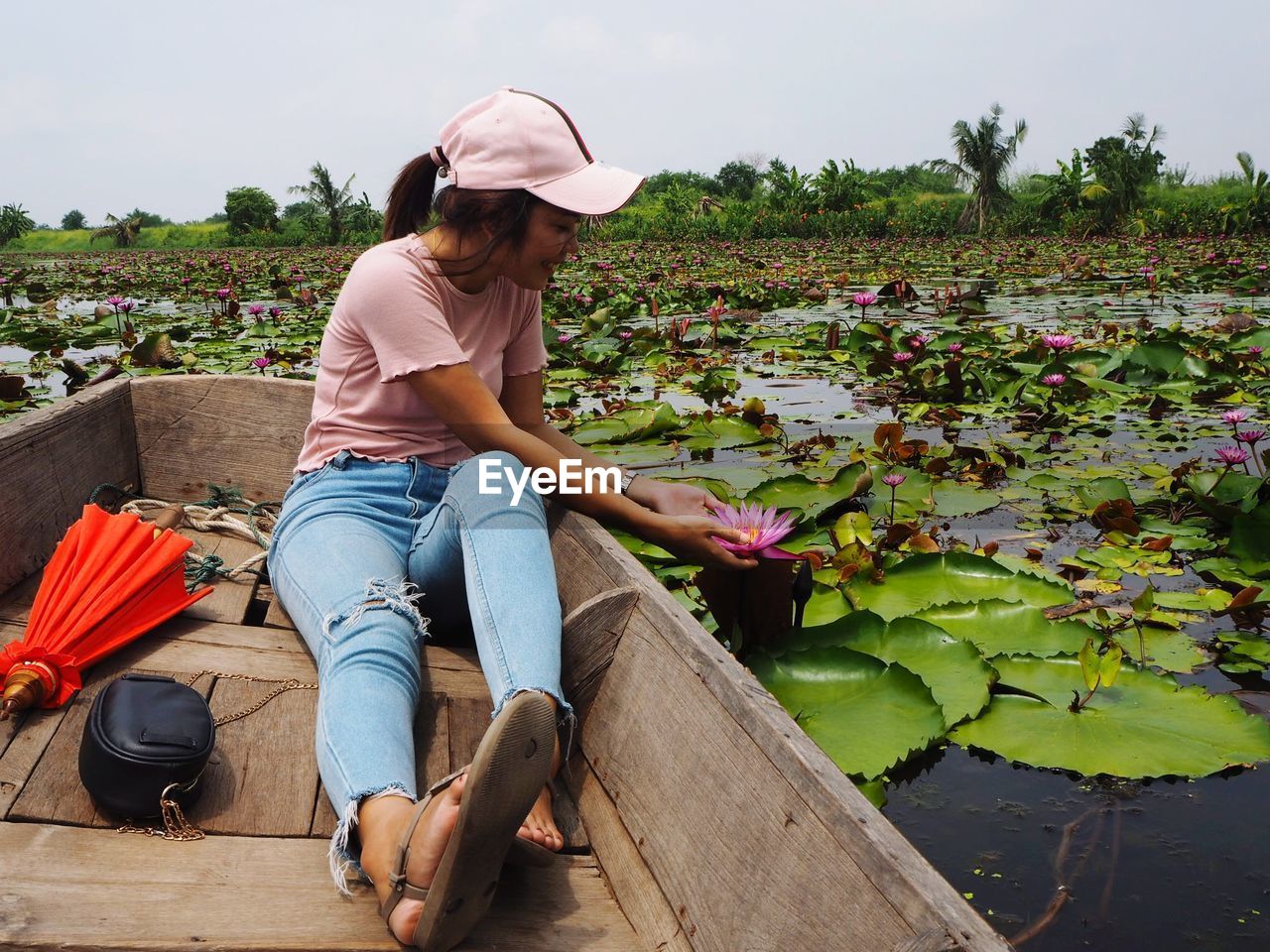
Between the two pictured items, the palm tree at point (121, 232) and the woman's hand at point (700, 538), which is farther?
the palm tree at point (121, 232)

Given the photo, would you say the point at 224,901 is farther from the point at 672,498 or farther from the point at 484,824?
the point at 672,498

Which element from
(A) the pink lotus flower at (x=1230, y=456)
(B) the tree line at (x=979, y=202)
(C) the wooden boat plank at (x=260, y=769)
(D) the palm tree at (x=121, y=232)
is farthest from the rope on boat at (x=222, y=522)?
(D) the palm tree at (x=121, y=232)

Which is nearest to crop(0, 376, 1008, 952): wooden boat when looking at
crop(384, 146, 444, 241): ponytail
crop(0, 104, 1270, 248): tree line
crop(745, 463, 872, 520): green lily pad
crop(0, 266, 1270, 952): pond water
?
crop(0, 266, 1270, 952): pond water

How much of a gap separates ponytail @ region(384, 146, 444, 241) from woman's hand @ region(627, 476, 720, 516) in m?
0.71

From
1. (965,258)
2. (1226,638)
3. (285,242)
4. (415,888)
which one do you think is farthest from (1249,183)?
(285,242)

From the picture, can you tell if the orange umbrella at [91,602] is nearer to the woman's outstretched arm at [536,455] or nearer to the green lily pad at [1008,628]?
the woman's outstretched arm at [536,455]

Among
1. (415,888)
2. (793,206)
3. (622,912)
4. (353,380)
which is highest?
(793,206)

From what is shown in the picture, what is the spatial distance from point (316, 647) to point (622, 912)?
0.63 meters

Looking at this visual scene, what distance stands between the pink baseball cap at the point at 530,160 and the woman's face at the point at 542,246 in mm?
47

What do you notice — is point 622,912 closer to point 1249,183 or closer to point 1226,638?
point 1226,638

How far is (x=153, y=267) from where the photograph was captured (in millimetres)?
15625

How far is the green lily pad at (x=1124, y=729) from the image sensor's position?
1550 mm

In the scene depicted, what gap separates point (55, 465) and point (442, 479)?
1040 mm

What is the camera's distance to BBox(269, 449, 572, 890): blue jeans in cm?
128
